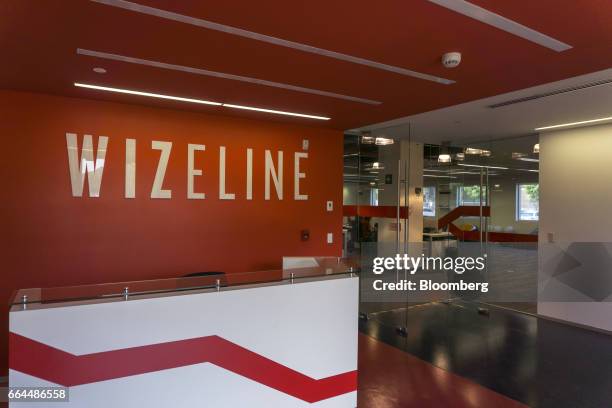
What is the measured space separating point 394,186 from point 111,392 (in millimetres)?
4250

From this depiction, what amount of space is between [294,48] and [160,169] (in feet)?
7.75

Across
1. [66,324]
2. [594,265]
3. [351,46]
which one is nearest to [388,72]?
[351,46]

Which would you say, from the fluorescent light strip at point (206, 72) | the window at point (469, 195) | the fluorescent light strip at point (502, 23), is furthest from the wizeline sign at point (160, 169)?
the window at point (469, 195)

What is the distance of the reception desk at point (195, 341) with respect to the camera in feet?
5.76

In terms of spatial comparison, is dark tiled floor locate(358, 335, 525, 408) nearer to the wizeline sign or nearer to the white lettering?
the wizeline sign

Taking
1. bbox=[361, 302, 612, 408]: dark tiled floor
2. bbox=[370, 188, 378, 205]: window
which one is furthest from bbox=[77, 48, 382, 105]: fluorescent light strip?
bbox=[361, 302, 612, 408]: dark tiled floor

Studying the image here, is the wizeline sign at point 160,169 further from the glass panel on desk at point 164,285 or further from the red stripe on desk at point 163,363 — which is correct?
the red stripe on desk at point 163,363

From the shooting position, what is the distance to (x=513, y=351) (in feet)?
13.8

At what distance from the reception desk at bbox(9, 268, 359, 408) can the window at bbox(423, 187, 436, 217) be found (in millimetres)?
5795

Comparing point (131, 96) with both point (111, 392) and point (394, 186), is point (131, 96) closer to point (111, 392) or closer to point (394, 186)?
point (111, 392)

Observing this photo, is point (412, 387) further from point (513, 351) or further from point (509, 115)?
point (509, 115)

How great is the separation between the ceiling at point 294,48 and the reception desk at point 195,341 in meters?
1.55

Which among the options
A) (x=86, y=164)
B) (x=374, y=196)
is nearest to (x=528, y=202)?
(x=374, y=196)

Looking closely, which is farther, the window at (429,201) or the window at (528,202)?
the window at (429,201)
